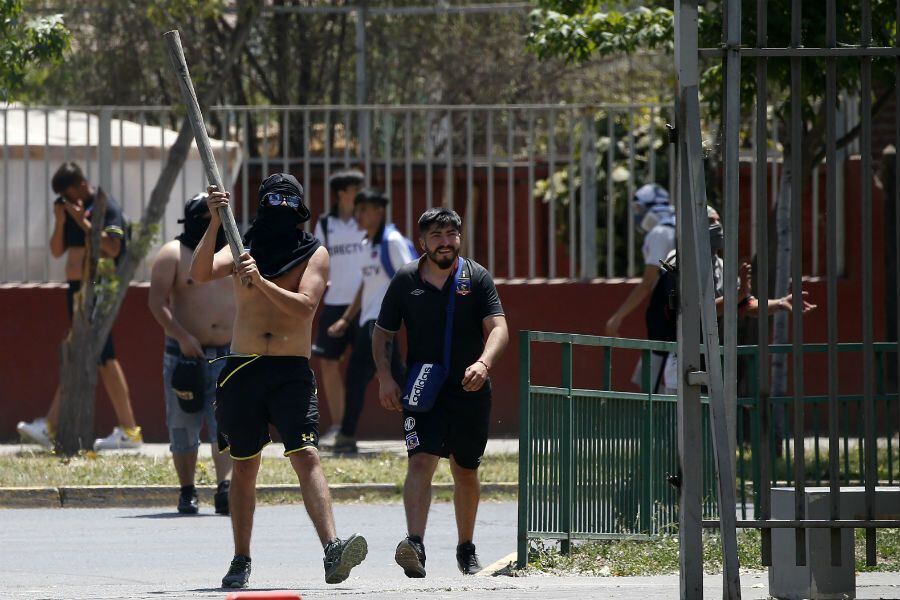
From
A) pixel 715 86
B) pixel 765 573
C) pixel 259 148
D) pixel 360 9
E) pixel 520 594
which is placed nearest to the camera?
pixel 520 594

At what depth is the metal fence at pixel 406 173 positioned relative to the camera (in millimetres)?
13164

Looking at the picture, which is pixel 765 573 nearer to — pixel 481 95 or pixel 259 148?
pixel 259 148

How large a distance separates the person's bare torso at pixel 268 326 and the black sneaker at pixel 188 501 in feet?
8.56

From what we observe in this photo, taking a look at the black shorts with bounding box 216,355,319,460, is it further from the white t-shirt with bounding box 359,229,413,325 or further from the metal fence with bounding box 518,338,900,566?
the white t-shirt with bounding box 359,229,413,325

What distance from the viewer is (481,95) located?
66.8ft

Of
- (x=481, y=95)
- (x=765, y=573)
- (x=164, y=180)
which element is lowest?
(x=765, y=573)

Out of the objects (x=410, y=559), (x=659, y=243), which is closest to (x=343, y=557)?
(x=410, y=559)

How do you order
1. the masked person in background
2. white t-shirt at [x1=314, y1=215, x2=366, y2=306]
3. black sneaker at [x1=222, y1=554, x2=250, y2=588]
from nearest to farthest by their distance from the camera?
black sneaker at [x1=222, y1=554, x2=250, y2=588] < the masked person in background < white t-shirt at [x1=314, y1=215, x2=366, y2=306]

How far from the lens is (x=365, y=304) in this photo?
40.4 feet

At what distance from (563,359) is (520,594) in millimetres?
1320

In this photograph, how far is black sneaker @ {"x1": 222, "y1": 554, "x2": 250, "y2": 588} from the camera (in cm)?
717

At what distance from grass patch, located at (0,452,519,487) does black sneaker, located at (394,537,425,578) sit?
3.58 metres

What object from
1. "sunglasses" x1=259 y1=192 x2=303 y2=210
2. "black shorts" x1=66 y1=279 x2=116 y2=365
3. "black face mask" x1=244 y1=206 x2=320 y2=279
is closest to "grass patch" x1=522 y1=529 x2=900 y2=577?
"black face mask" x1=244 y1=206 x2=320 y2=279

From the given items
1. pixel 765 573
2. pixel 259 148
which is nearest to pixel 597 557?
pixel 765 573
